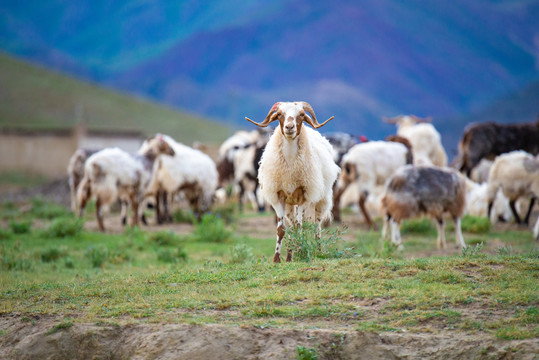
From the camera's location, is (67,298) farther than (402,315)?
Yes

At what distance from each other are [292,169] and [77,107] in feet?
199

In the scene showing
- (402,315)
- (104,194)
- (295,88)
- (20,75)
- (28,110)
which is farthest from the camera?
(295,88)

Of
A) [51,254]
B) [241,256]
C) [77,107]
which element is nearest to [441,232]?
[241,256]

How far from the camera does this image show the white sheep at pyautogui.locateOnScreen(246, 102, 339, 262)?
8.23 metres

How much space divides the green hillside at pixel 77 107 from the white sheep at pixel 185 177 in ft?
140

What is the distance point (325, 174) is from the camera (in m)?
8.78

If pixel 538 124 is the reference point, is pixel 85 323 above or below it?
below

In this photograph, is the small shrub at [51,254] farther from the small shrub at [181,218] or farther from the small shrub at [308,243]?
the small shrub at [181,218]

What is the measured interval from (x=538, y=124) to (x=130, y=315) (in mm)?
15897

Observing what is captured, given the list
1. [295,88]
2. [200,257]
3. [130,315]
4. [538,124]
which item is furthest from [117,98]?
[130,315]

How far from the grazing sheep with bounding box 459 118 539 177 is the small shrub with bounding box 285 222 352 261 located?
11752 mm

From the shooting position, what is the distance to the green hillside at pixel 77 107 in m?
61.8

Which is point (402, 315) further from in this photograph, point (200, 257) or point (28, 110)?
point (28, 110)

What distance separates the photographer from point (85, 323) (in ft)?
20.2
